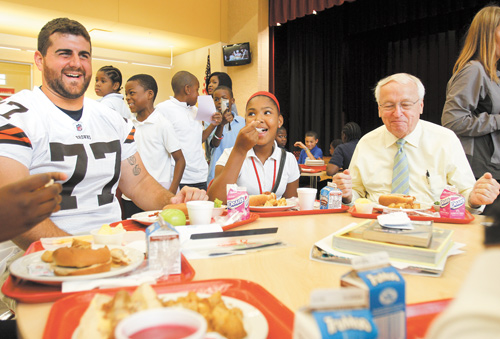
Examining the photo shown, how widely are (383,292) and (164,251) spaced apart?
570mm

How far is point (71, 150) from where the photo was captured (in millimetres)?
1741

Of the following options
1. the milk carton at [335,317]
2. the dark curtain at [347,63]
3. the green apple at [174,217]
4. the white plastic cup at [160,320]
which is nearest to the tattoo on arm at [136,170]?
the green apple at [174,217]

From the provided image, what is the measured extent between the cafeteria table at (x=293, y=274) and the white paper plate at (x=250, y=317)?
0.12 meters

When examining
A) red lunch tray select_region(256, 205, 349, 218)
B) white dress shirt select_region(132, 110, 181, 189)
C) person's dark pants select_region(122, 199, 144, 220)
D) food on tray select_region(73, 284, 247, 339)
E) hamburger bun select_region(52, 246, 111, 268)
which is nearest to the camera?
food on tray select_region(73, 284, 247, 339)

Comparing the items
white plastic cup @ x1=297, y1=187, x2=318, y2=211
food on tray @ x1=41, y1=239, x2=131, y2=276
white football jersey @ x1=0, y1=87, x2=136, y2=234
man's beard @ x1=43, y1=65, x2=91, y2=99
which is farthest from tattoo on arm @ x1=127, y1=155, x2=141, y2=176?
food on tray @ x1=41, y1=239, x2=131, y2=276

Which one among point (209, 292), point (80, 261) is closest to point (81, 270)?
point (80, 261)

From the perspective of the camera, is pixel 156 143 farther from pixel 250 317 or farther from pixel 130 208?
pixel 250 317

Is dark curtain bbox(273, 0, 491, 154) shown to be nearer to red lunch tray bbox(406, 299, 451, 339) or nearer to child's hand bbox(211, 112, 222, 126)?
child's hand bbox(211, 112, 222, 126)

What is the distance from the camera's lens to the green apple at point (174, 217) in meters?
1.43

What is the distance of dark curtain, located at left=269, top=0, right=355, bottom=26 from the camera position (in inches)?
234

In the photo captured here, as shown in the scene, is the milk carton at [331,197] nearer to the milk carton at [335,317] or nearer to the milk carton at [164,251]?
the milk carton at [164,251]

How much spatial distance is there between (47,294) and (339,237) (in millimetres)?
747

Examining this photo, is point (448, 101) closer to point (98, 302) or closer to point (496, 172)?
point (496, 172)

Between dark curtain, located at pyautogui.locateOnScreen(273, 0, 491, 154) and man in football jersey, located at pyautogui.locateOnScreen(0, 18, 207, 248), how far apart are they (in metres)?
6.38
